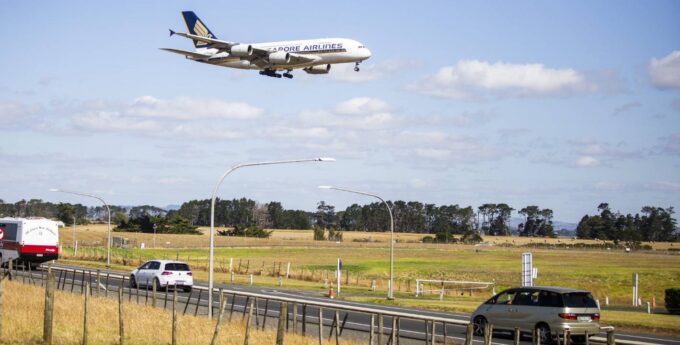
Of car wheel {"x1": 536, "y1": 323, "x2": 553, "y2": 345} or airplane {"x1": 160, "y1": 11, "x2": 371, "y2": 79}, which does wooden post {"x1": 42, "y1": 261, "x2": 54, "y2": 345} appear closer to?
car wheel {"x1": 536, "y1": 323, "x2": 553, "y2": 345}

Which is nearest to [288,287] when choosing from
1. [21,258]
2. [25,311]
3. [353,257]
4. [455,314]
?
[21,258]

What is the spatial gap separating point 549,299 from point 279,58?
35.1 meters

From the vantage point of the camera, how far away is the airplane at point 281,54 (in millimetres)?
56969

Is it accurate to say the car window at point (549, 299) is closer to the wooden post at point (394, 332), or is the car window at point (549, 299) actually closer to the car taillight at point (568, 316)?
the car taillight at point (568, 316)

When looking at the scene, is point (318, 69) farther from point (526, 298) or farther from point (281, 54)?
point (526, 298)

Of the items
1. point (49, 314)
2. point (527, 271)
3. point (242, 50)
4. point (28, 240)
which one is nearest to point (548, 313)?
point (49, 314)

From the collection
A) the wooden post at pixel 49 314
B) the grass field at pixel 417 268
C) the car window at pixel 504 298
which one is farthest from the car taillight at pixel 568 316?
the wooden post at pixel 49 314

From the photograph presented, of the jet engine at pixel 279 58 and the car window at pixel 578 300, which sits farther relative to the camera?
the jet engine at pixel 279 58

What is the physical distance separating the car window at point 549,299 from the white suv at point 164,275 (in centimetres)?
2135

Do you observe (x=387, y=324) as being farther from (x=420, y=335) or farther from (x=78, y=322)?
(x=78, y=322)

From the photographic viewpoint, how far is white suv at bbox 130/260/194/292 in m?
42.7

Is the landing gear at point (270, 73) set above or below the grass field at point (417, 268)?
above

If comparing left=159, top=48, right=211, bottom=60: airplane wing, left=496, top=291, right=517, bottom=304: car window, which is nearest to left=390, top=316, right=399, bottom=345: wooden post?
left=496, top=291, right=517, bottom=304: car window

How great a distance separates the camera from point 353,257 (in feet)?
377
